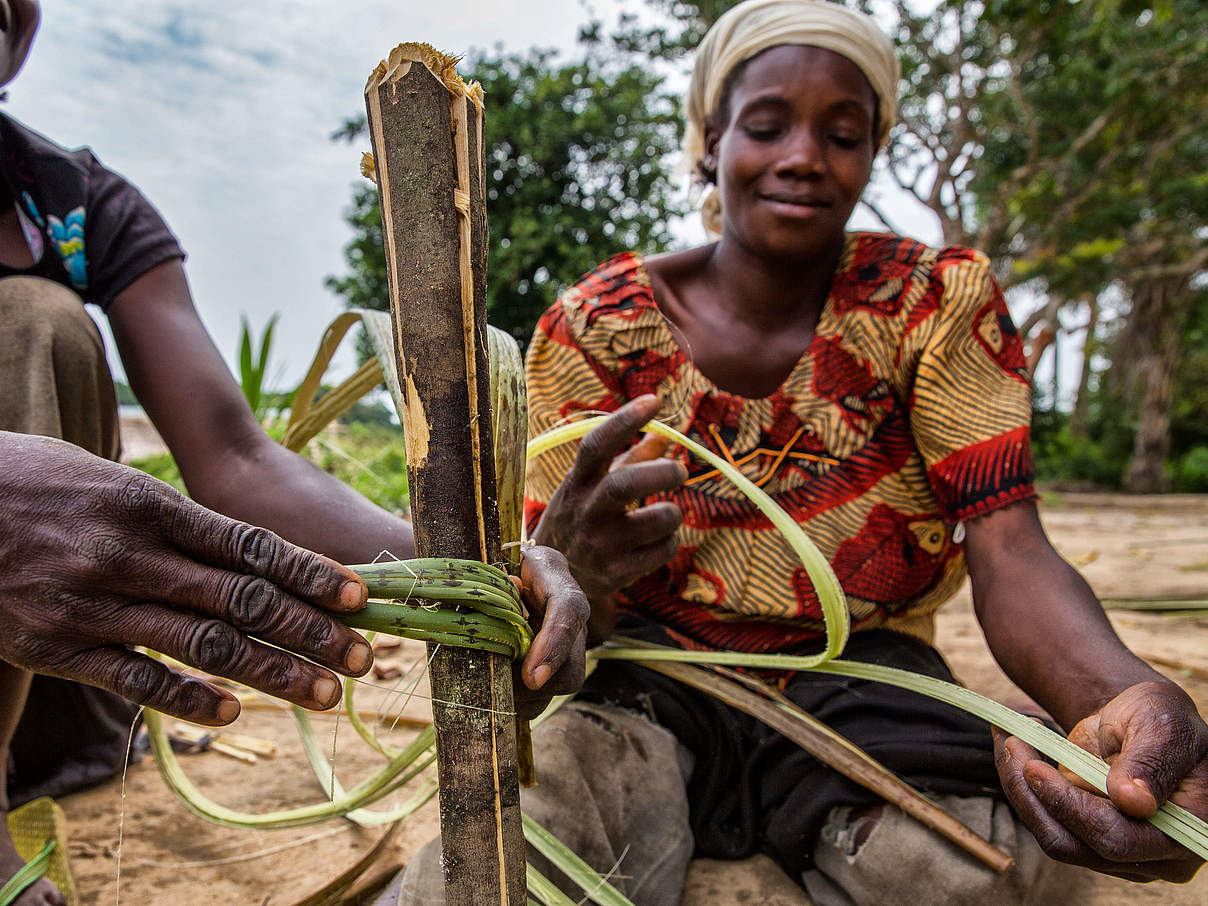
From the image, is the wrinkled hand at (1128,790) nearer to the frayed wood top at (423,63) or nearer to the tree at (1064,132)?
the frayed wood top at (423,63)

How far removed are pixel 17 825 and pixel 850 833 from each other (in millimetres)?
1231

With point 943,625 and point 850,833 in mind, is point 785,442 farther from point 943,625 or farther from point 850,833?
point 943,625

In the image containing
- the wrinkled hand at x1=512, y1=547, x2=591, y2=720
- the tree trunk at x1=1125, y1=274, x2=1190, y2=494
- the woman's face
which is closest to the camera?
the wrinkled hand at x1=512, y1=547, x2=591, y2=720

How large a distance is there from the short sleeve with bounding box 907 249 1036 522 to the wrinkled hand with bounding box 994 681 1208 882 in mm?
393

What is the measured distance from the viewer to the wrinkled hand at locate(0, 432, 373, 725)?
1.87 ft

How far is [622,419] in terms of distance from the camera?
1.02 meters

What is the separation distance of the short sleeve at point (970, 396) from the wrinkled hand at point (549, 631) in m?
0.73

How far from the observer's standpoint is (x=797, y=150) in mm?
1320

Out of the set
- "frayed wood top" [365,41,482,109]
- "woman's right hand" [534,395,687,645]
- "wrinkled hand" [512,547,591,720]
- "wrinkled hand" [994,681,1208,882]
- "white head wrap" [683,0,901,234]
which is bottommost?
"wrinkled hand" [994,681,1208,882]

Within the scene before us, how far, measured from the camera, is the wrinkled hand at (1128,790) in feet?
2.51

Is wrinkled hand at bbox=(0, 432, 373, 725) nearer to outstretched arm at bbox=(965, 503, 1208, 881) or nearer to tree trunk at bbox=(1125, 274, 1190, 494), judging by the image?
outstretched arm at bbox=(965, 503, 1208, 881)

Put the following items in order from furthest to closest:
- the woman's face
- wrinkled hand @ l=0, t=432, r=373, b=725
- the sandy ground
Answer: the woman's face < the sandy ground < wrinkled hand @ l=0, t=432, r=373, b=725

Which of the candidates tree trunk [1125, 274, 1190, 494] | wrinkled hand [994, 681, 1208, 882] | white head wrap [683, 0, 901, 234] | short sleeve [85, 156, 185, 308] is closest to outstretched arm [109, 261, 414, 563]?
short sleeve [85, 156, 185, 308]

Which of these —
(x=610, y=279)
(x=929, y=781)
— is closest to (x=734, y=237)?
(x=610, y=279)
